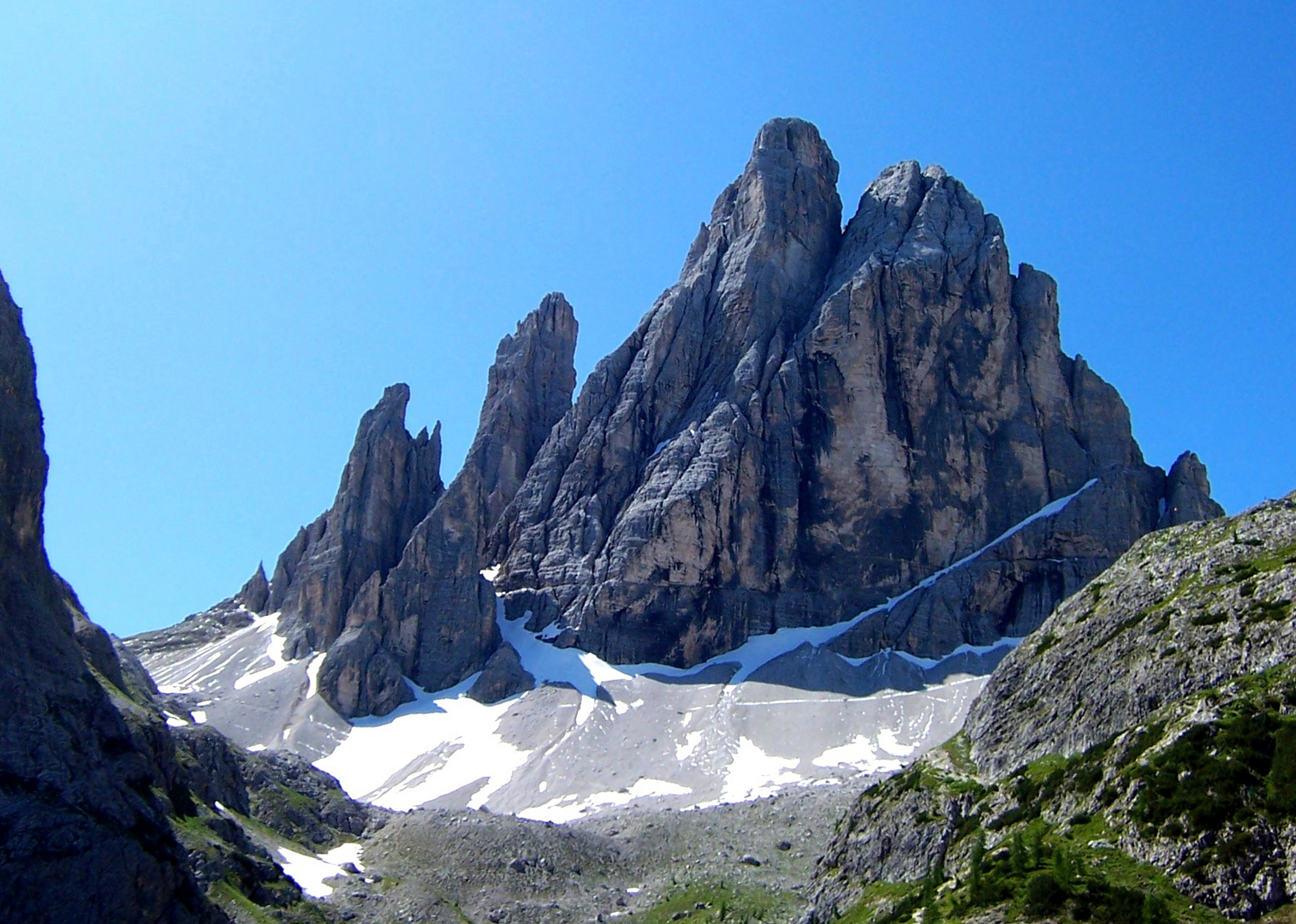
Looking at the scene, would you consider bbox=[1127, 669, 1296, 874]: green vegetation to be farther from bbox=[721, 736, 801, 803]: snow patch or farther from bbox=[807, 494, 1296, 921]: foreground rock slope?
bbox=[721, 736, 801, 803]: snow patch

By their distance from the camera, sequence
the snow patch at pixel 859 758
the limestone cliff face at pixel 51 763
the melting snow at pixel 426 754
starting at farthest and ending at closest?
the melting snow at pixel 426 754
the snow patch at pixel 859 758
the limestone cliff face at pixel 51 763

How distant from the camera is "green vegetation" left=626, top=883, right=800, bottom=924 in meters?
84.2

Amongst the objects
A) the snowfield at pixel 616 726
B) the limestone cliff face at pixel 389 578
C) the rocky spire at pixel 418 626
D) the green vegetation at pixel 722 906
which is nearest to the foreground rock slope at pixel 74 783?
the green vegetation at pixel 722 906

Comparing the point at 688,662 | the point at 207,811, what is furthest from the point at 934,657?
the point at 207,811

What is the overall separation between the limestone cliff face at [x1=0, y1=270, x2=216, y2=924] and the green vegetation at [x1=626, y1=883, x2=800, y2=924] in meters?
36.5

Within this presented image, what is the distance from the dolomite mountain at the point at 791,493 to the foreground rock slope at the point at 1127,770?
9982cm

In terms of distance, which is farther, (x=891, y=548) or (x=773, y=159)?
(x=773, y=159)

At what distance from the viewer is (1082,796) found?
4138cm

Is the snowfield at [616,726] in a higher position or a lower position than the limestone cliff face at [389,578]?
lower

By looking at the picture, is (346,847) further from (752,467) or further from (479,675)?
(752,467)

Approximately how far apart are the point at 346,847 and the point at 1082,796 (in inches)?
2971

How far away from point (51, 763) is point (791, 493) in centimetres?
12344

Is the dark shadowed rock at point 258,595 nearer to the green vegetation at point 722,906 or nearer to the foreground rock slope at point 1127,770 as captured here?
the green vegetation at point 722,906

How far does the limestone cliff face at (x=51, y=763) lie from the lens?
164 ft
